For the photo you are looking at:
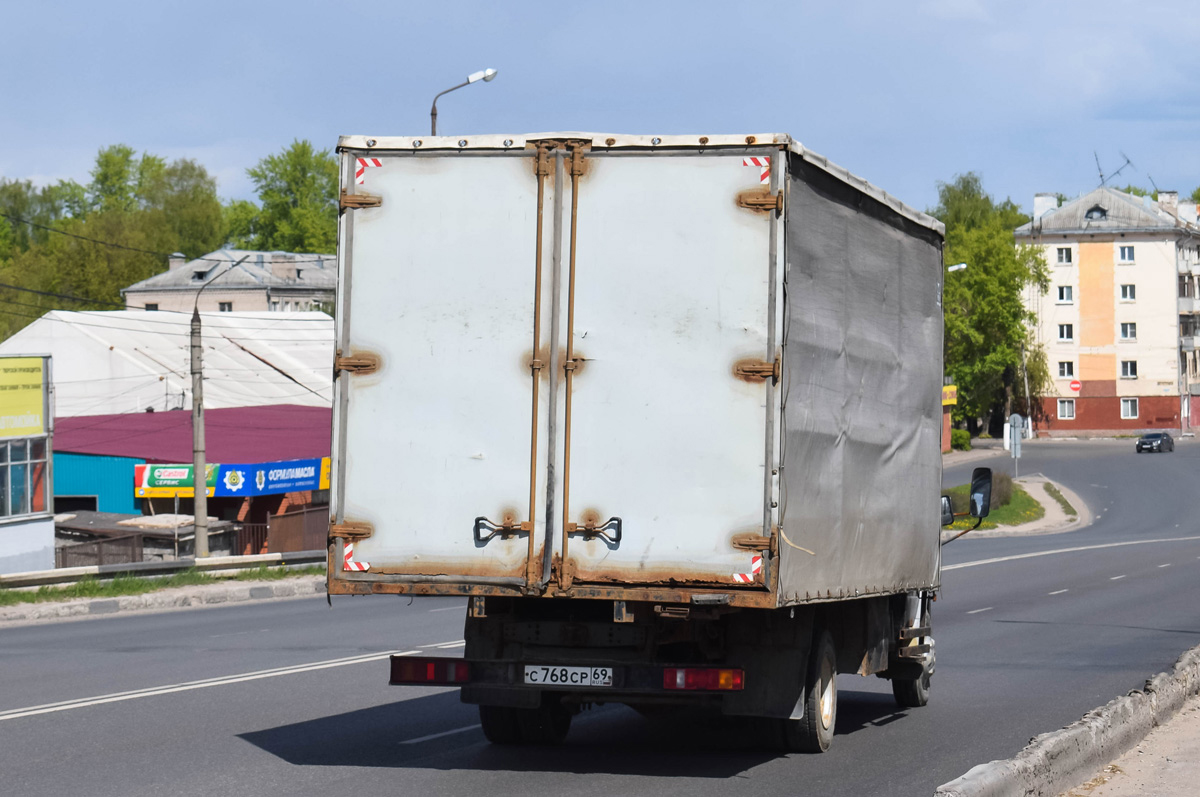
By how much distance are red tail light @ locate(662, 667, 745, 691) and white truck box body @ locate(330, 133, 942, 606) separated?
57cm

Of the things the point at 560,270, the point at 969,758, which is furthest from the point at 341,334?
the point at 969,758

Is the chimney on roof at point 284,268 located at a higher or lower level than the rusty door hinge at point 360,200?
higher

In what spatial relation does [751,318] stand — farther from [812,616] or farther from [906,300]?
[906,300]

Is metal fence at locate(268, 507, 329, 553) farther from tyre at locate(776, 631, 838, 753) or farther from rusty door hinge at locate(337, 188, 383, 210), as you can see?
rusty door hinge at locate(337, 188, 383, 210)

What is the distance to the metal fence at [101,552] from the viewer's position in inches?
1363

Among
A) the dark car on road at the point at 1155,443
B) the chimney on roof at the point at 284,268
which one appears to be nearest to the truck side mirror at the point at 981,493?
the dark car on road at the point at 1155,443

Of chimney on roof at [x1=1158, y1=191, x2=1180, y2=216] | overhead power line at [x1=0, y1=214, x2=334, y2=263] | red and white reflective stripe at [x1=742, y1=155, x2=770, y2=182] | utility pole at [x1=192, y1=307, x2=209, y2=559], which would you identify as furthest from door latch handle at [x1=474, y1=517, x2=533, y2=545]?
chimney on roof at [x1=1158, y1=191, x2=1180, y2=216]

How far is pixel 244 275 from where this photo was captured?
92.6 m

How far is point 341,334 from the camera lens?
813 cm

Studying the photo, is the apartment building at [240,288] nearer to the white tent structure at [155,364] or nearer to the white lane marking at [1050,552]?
the white tent structure at [155,364]

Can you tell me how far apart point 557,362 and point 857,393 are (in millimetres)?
1999

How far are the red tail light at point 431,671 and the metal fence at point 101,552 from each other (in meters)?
27.6

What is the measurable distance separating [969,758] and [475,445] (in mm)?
3664

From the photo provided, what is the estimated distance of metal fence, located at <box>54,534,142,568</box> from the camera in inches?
1363
